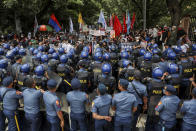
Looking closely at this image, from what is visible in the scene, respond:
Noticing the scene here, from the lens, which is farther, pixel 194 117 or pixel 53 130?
pixel 53 130

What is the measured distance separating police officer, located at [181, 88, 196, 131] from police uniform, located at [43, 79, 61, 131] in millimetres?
2709

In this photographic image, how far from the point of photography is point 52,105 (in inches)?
167

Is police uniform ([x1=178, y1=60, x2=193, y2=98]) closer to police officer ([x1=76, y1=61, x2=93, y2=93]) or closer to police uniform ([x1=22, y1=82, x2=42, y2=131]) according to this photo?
police officer ([x1=76, y1=61, x2=93, y2=93])

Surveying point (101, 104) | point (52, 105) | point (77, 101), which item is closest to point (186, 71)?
point (101, 104)

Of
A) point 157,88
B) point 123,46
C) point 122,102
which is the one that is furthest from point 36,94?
point 123,46

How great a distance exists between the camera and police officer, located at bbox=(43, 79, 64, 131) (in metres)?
4.21

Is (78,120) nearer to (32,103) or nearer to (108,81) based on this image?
(32,103)

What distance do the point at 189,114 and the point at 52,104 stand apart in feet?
9.63

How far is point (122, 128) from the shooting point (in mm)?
4305

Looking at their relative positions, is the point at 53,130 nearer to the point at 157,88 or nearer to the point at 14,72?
the point at 157,88

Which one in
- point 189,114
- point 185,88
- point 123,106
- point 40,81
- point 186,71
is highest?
point 186,71

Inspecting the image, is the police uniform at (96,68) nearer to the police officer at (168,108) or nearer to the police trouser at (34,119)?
the police trouser at (34,119)

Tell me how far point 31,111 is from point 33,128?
0.46 m

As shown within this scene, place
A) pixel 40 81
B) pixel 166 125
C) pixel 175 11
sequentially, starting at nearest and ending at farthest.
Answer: pixel 166 125 < pixel 40 81 < pixel 175 11
